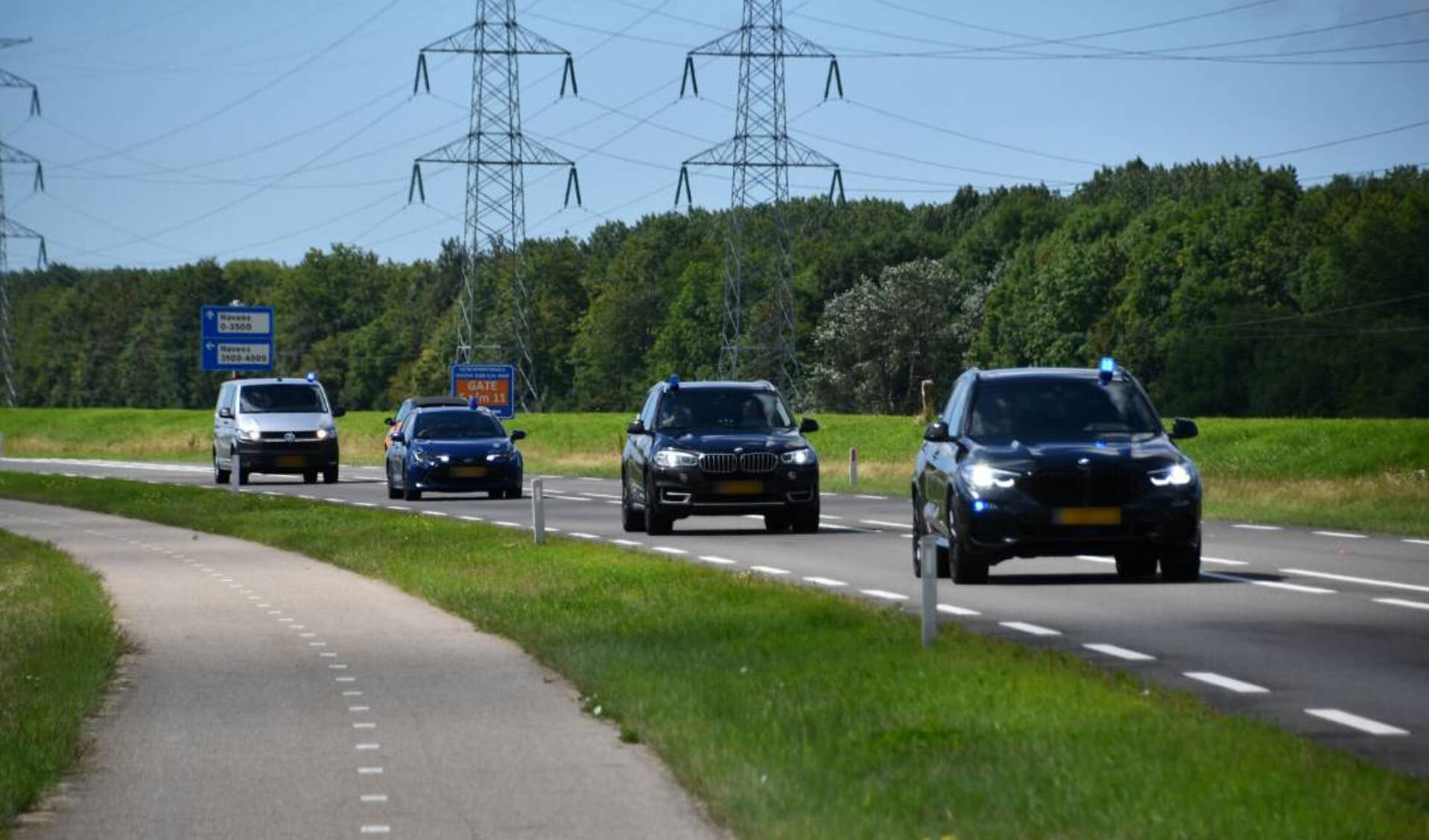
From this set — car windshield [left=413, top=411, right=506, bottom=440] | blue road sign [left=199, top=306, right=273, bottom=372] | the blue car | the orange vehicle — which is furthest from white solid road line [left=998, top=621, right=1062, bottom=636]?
blue road sign [left=199, top=306, right=273, bottom=372]

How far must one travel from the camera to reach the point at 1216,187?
13225cm

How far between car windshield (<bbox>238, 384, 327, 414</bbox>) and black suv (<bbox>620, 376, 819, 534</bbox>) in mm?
23389

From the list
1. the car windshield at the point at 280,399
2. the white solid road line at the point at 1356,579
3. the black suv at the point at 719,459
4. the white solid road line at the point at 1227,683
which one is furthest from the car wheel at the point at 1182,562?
the car windshield at the point at 280,399

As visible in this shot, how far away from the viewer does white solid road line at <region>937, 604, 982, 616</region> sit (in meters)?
18.4

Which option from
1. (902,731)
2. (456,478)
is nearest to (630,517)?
(456,478)

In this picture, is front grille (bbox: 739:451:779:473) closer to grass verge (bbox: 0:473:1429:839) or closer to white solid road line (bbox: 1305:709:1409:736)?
grass verge (bbox: 0:473:1429:839)

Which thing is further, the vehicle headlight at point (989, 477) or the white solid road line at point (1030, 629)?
the vehicle headlight at point (989, 477)

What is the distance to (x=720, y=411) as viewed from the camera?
30812 mm

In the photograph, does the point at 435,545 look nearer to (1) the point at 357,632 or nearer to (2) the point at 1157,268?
(1) the point at 357,632

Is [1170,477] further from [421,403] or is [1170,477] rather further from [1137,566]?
[421,403]

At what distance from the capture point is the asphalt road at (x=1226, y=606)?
1285cm

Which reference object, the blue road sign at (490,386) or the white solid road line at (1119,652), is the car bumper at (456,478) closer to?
the blue road sign at (490,386)

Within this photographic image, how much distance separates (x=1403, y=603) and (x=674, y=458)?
11757 millimetres

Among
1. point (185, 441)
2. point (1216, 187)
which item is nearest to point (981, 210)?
point (1216, 187)
